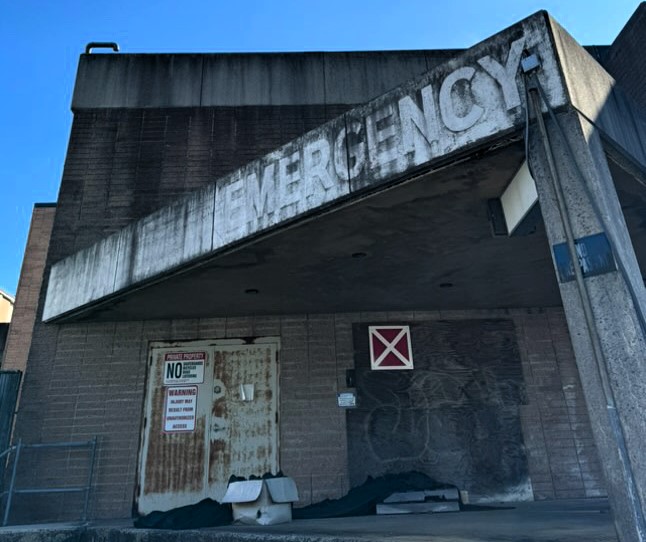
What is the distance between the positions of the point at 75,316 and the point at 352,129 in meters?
5.44

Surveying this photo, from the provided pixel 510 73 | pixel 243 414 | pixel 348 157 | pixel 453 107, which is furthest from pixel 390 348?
pixel 510 73

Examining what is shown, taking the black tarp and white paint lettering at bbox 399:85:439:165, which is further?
the black tarp

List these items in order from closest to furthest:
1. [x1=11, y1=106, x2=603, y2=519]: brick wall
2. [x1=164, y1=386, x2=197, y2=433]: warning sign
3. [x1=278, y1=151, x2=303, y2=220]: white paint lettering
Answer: [x1=278, y1=151, x2=303, y2=220]: white paint lettering → [x1=11, y1=106, x2=603, y2=519]: brick wall → [x1=164, y1=386, x2=197, y2=433]: warning sign

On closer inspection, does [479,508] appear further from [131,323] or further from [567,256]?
[131,323]

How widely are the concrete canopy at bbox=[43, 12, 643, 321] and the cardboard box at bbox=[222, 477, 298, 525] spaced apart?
2.56 metres

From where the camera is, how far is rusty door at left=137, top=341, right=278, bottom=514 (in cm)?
718

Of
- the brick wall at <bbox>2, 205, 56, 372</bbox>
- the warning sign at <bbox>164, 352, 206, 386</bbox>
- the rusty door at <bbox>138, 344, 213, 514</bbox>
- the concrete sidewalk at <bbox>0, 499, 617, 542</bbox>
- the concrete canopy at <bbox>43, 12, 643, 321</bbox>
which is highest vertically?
the brick wall at <bbox>2, 205, 56, 372</bbox>

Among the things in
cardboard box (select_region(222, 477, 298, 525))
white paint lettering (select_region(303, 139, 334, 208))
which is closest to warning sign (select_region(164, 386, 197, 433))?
cardboard box (select_region(222, 477, 298, 525))

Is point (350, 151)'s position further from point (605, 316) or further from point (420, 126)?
point (605, 316)

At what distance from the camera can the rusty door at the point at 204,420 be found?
7183 mm

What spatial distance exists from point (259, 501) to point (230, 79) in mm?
7807

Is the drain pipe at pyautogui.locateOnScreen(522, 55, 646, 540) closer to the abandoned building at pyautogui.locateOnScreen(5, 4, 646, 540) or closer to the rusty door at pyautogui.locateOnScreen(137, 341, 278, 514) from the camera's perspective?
the abandoned building at pyautogui.locateOnScreen(5, 4, 646, 540)

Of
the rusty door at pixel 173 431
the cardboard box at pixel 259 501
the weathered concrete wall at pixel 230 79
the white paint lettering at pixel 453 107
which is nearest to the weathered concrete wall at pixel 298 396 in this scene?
the rusty door at pixel 173 431

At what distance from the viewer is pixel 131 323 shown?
314 inches
